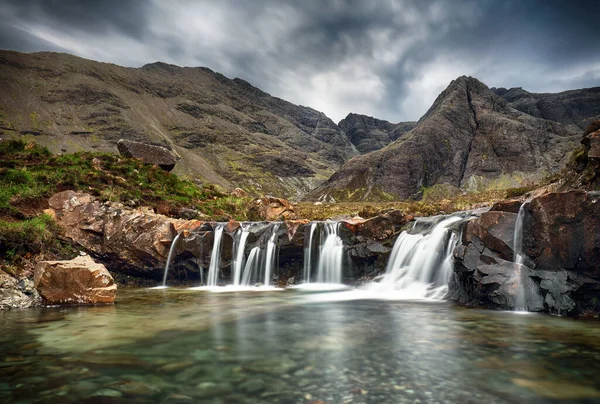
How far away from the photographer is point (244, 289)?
64.7ft

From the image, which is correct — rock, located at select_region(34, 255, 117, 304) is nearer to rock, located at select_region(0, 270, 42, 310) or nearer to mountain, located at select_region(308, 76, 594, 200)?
rock, located at select_region(0, 270, 42, 310)

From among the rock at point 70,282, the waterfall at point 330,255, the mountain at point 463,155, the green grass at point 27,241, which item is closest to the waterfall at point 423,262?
the waterfall at point 330,255

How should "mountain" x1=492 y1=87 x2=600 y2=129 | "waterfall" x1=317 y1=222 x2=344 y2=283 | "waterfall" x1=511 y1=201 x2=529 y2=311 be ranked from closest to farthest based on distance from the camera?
"waterfall" x1=511 y1=201 x2=529 y2=311
"waterfall" x1=317 y1=222 x2=344 y2=283
"mountain" x1=492 y1=87 x2=600 y2=129

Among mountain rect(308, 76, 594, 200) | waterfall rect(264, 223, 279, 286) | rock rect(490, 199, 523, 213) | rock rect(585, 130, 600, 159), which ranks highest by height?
mountain rect(308, 76, 594, 200)

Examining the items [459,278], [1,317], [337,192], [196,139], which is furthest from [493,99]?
[1,317]

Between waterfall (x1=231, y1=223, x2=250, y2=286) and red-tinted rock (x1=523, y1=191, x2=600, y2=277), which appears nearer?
red-tinted rock (x1=523, y1=191, x2=600, y2=277)

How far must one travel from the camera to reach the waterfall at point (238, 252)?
21406 mm

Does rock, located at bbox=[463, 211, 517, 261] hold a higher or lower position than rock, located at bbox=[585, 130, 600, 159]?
lower

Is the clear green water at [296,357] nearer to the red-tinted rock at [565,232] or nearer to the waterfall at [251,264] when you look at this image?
the red-tinted rock at [565,232]

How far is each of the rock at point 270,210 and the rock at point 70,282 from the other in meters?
17.1

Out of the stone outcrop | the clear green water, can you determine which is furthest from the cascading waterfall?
the stone outcrop

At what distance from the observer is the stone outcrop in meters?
10.6

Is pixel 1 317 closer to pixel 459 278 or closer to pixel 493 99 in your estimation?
pixel 459 278

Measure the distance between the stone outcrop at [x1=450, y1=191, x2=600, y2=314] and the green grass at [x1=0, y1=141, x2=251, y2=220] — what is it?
19.7 meters
